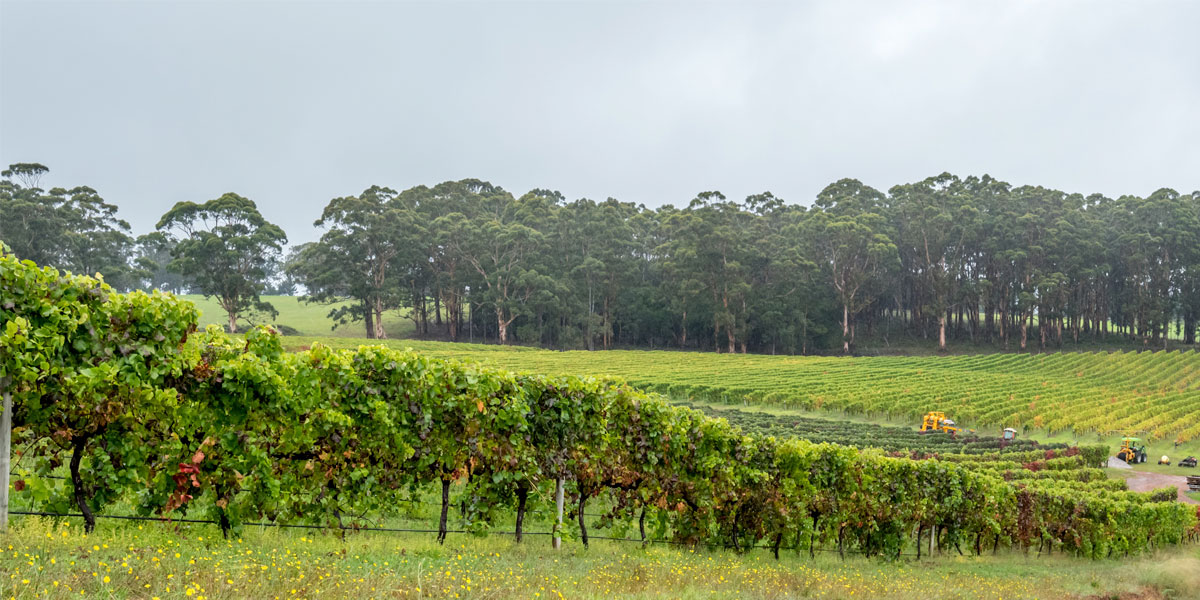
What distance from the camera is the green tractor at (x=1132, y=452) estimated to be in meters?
26.6

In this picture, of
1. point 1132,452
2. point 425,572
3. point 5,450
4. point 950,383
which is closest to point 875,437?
point 1132,452

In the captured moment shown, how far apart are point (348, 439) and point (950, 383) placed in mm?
43579

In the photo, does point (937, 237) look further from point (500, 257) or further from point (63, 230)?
point (63, 230)

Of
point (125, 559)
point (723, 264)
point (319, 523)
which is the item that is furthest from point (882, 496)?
point (723, 264)

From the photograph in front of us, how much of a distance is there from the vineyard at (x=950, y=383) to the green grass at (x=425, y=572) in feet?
66.3

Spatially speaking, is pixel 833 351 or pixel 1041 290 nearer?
pixel 1041 290

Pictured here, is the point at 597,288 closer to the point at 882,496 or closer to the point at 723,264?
the point at 723,264

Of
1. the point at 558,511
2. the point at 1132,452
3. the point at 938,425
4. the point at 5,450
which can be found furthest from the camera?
the point at 938,425

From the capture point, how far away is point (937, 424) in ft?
97.6

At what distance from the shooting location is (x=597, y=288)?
75.9 metres

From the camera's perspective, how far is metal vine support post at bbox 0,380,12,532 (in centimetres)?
557

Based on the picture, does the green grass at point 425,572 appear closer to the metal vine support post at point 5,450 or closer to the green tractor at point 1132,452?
the metal vine support post at point 5,450

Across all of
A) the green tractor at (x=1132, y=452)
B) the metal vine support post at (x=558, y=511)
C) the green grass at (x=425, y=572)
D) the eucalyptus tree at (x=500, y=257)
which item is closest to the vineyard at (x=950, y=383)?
the green tractor at (x=1132, y=452)

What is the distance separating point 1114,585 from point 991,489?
3198mm
